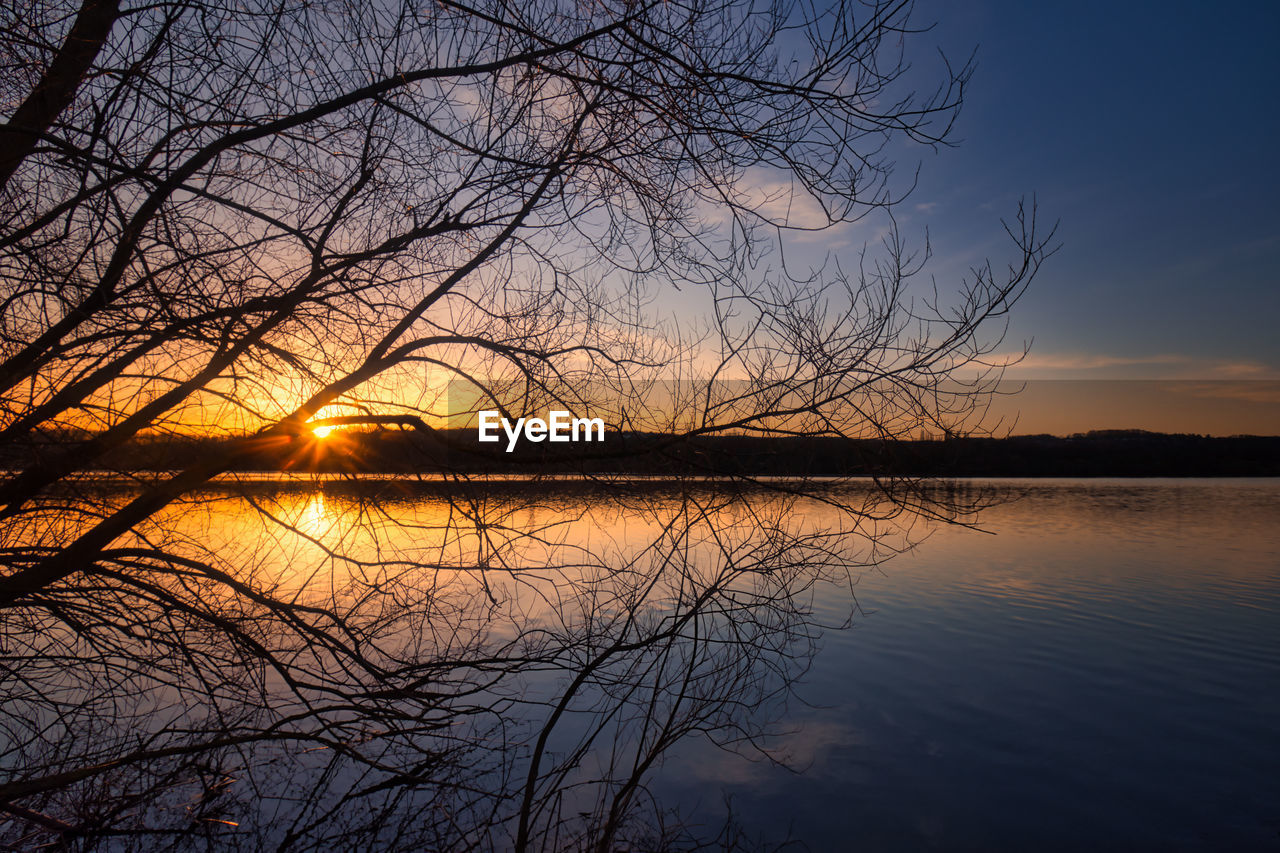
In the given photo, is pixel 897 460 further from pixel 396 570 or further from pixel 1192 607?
pixel 1192 607

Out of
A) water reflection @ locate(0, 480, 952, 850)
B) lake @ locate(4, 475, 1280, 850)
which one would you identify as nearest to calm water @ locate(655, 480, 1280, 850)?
lake @ locate(4, 475, 1280, 850)

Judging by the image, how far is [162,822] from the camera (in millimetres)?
2980

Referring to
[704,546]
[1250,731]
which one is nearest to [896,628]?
[1250,731]

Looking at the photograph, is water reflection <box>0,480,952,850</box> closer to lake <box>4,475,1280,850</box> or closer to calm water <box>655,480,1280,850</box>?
lake <box>4,475,1280,850</box>

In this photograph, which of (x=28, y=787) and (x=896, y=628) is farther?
(x=896, y=628)

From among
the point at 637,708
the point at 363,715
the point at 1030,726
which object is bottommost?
the point at 1030,726

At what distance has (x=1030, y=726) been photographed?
465 centimetres

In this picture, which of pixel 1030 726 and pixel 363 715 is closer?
pixel 363 715

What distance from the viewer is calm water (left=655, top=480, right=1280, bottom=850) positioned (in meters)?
3.51

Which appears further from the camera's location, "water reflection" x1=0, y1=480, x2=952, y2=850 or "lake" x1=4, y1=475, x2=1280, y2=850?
"lake" x1=4, y1=475, x2=1280, y2=850

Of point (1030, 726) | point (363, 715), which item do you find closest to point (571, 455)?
point (363, 715)

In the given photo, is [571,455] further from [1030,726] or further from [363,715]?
[1030,726]

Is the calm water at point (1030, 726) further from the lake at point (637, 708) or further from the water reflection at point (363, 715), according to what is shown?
the water reflection at point (363, 715)

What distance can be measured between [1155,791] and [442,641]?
454cm
